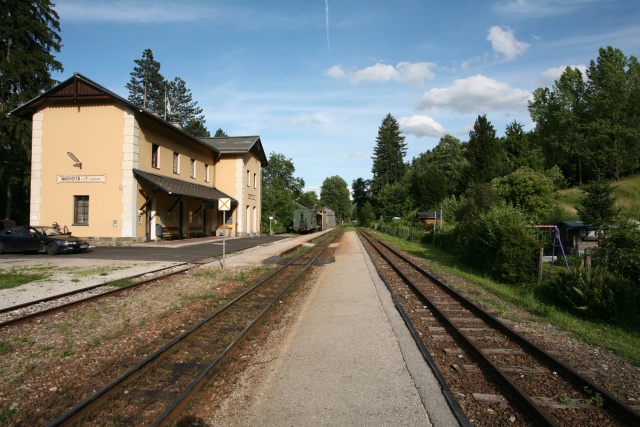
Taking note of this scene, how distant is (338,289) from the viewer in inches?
459

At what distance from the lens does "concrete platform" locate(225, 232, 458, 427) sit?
406cm

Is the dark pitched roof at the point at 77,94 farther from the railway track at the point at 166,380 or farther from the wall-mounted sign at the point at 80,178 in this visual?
the railway track at the point at 166,380

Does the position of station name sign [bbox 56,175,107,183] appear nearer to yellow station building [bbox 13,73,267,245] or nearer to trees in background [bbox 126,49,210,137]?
yellow station building [bbox 13,73,267,245]

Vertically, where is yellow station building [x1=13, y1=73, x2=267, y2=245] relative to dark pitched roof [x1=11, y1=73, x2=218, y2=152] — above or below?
below

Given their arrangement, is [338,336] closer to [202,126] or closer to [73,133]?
[73,133]

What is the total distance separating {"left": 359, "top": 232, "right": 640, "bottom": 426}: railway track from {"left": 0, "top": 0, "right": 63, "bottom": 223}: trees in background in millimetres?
33006

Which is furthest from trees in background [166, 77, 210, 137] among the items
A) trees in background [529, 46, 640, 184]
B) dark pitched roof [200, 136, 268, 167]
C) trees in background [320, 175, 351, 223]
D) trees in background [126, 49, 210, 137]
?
trees in background [320, 175, 351, 223]

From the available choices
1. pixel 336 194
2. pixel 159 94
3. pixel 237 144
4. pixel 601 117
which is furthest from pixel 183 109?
pixel 336 194

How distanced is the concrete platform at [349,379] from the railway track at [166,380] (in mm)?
715

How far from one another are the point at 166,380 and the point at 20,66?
109 ft

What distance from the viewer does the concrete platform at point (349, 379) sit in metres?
4.06

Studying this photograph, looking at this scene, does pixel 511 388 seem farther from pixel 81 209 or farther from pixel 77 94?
pixel 77 94

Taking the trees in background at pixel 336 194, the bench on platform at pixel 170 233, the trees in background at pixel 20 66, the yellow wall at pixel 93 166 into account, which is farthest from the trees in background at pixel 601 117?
the trees in background at pixel 336 194

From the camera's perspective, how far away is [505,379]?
187 inches
